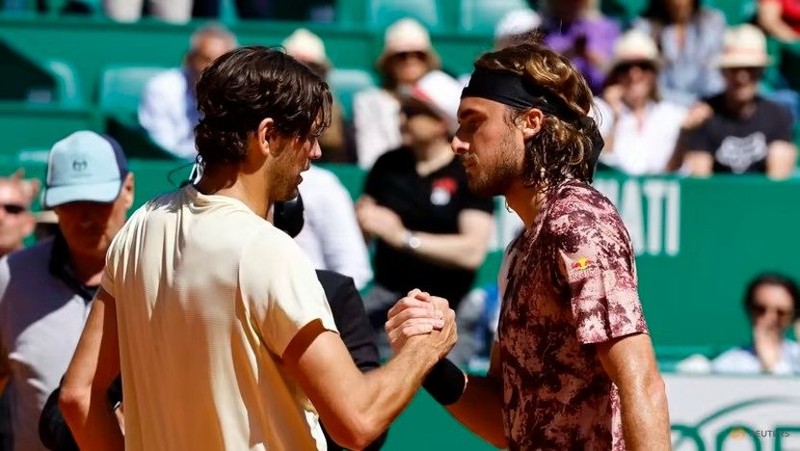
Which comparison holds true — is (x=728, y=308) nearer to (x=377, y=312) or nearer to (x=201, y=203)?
(x=377, y=312)

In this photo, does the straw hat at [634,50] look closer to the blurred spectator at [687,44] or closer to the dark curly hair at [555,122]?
the blurred spectator at [687,44]

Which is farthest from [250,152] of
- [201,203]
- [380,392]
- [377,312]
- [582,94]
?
[377,312]

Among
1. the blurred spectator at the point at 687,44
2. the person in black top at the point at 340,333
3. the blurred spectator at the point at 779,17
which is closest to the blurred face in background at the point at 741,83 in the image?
the blurred spectator at the point at 687,44

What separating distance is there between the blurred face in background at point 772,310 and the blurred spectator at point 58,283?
3610mm

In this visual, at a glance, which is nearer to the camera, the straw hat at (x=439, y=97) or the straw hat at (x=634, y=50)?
the straw hat at (x=439, y=97)

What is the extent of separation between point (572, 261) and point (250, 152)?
0.71 meters

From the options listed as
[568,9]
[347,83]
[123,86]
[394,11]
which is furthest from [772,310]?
[123,86]

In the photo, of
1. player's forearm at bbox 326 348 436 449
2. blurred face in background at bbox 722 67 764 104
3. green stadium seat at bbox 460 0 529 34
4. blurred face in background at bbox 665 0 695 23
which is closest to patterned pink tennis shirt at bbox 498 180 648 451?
player's forearm at bbox 326 348 436 449

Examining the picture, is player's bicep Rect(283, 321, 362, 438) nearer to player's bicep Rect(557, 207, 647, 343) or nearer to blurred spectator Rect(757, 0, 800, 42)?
player's bicep Rect(557, 207, 647, 343)

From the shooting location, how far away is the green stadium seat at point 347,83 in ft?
29.0

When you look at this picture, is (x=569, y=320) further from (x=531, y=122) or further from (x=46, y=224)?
(x=46, y=224)

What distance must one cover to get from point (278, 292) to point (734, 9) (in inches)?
317

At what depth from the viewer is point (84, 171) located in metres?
4.38

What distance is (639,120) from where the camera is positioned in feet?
27.5
